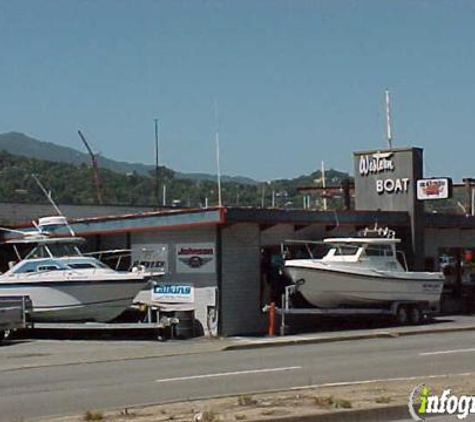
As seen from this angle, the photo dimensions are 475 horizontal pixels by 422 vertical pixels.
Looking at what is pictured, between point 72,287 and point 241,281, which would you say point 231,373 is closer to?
point 241,281

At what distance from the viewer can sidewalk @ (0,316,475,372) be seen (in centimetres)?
2388

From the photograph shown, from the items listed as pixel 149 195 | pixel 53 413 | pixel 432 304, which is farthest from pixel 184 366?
pixel 149 195

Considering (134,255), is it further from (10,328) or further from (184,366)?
(184,366)

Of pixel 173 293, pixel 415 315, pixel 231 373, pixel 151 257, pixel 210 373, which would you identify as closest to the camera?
pixel 231 373

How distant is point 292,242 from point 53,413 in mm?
19138

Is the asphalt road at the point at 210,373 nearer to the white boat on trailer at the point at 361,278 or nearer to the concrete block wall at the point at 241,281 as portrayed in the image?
the concrete block wall at the point at 241,281

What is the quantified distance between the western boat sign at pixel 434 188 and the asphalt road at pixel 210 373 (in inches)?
424

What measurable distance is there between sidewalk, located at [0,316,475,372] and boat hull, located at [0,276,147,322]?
1.85 metres

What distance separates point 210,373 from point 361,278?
44.7 ft

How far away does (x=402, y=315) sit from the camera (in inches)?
1320

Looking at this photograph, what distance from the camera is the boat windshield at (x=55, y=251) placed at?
32250 millimetres

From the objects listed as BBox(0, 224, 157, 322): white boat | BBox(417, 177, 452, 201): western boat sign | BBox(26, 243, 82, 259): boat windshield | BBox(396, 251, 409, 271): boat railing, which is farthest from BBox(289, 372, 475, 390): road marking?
BBox(417, 177, 452, 201): western boat sign

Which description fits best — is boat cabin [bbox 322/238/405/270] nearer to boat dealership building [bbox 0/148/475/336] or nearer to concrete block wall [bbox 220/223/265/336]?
boat dealership building [bbox 0/148/475/336]

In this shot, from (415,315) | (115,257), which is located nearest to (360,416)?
(415,315)
